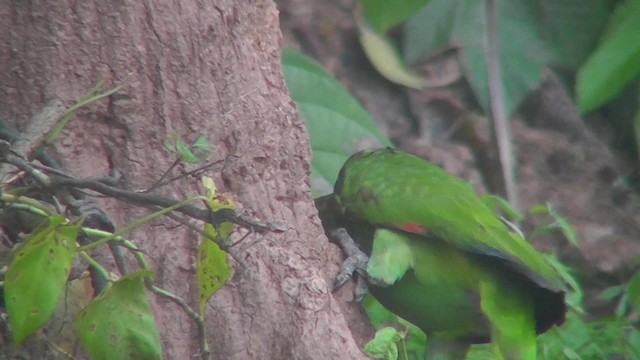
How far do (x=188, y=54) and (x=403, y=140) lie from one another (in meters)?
2.03

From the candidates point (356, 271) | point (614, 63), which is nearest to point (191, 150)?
point (356, 271)

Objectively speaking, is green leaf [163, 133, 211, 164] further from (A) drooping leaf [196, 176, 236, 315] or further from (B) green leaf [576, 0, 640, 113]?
(B) green leaf [576, 0, 640, 113]

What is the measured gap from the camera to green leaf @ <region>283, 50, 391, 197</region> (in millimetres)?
Result: 3090

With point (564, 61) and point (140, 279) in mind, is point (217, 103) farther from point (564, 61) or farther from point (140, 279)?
point (564, 61)

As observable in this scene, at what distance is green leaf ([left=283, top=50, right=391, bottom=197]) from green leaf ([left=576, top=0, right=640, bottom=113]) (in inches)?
22.7

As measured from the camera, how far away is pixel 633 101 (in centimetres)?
369

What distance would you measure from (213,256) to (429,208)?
785 mm

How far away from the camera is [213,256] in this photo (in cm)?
139

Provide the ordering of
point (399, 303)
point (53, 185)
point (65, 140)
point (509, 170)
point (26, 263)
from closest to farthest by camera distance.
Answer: point (26, 263)
point (53, 185)
point (65, 140)
point (399, 303)
point (509, 170)

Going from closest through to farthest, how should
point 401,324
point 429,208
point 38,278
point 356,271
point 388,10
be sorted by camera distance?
point 38,278 < point 356,271 < point 429,208 < point 401,324 < point 388,10

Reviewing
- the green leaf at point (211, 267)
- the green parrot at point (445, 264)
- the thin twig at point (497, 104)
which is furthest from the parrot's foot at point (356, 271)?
the thin twig at point (497, 104)

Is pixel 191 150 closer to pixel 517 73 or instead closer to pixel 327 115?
pixel 327 115

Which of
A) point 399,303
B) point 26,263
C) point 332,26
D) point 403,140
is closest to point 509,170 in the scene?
point 403,140

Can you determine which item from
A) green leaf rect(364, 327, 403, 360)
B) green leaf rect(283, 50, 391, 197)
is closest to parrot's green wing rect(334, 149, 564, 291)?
green leaf rect(364, 327, 403, 360)
